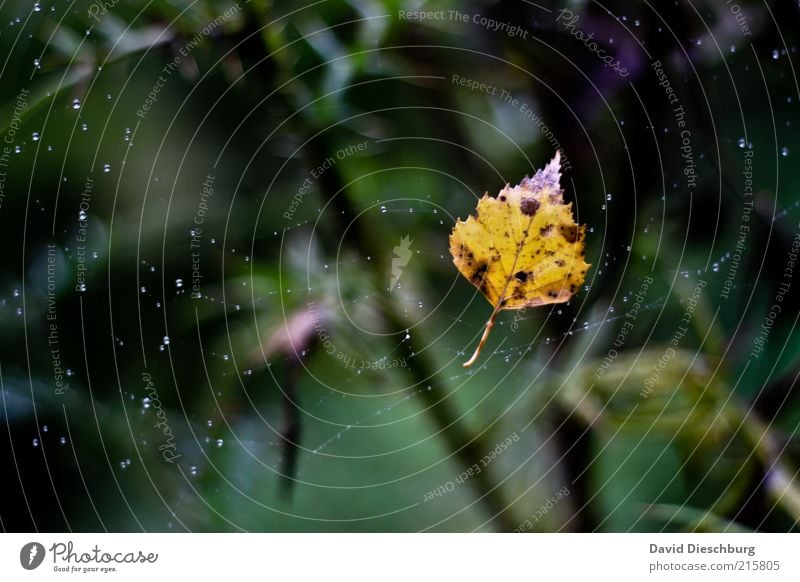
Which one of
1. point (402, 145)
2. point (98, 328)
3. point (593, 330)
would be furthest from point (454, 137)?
point (98, 328)
